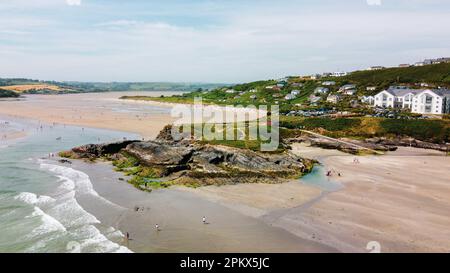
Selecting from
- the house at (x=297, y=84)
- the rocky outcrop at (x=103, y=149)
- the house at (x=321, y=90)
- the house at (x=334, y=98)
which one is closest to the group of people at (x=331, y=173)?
the rocky outcrop at (x=103, y=149)

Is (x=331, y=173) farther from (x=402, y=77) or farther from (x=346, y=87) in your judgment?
(x=402, y=77)

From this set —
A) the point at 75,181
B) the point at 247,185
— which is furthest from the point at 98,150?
the point at 247,185

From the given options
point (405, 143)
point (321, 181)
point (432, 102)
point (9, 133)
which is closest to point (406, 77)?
point (432, 102)

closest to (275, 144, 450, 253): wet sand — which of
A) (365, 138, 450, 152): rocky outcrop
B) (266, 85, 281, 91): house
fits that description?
(365, 138, 450, 152): rocky outcrop

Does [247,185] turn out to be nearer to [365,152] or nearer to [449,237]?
[449,237]

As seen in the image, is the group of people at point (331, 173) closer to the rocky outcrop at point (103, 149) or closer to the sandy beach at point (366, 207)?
the sandy beach at point (366, 207)

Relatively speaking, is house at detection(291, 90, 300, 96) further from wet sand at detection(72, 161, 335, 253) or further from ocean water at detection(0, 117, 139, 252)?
wet sand at detection(72, 161, 335, 253)
